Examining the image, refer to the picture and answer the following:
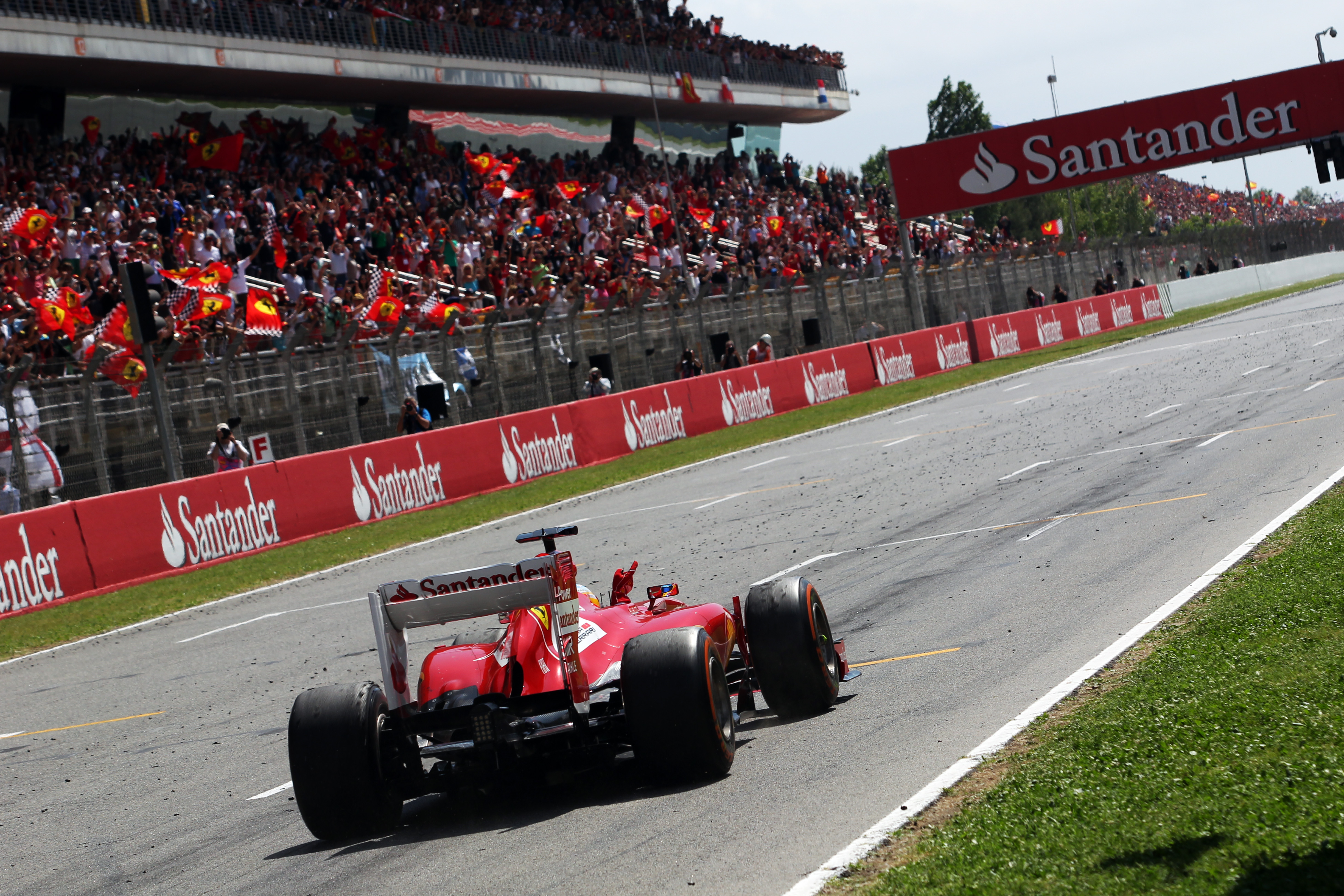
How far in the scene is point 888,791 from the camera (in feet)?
18.8

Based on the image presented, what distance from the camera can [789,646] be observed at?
7.08m

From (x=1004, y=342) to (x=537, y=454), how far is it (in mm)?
20605

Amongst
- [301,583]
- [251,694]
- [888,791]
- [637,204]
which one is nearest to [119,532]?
[301,583]

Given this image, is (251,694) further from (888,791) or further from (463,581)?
(888,791)

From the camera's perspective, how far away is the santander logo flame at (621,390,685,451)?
2691 cm

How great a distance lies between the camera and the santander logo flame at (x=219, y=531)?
1822cm

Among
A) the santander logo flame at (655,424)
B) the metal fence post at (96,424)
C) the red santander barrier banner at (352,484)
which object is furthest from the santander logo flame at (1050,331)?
the metal fence post at (96,424)

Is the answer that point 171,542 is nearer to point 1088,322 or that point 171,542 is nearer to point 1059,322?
point 1059,322

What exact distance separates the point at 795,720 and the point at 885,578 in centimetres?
380

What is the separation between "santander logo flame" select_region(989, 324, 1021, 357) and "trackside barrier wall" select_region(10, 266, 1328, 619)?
4.14 meters

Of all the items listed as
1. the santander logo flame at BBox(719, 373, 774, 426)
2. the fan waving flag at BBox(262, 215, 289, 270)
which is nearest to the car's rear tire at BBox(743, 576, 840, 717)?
the fan waving flag at BBox(262, 215, 289, 270)

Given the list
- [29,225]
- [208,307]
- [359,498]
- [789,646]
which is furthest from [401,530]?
[789,646]

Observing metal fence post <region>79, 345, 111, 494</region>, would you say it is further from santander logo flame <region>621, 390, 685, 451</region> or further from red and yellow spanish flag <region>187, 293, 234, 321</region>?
santander logo flame <region>621, 390, 685, 451</region>

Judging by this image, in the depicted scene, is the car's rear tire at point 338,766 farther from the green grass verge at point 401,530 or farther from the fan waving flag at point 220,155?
the fan waving flag at point 220,155
